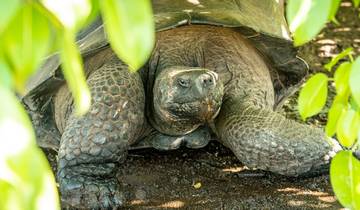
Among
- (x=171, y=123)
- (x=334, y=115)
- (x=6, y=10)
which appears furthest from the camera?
(x=171, y=123)

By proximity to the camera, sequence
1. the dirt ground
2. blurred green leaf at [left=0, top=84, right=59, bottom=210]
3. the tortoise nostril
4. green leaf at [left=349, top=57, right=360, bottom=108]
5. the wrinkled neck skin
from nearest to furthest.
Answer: blurred green leaf at [left=0, top=84, right=59, bottom=210] < green leaf at [left=349, top=57, right=360, bottom=108] < the tortoise nostril < the dirt ground < the wrinkled neck skin

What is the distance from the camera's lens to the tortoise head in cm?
291

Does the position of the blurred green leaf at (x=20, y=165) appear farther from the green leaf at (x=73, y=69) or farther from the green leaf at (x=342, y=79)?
the green leaf at (x=342, y=79)

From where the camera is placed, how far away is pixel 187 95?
116 inches

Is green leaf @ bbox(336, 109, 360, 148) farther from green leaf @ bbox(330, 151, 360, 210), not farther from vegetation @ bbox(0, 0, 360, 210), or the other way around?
vegetation @ bbox(0, 0, 360, 210)

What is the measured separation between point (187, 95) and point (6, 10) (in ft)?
7.72

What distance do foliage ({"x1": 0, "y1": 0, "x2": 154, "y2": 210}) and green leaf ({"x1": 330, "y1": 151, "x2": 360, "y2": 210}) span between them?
49cm

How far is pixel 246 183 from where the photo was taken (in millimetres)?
3354

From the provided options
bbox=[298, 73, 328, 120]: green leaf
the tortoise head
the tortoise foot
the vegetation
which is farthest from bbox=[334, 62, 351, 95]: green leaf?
the tortoise foot

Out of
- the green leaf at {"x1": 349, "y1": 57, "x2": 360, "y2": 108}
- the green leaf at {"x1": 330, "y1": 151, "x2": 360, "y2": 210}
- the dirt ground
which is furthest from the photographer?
the dirt ground

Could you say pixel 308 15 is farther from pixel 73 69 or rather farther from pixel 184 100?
pixel 184 100

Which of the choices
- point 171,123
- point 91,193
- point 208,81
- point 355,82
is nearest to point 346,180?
point 355,82

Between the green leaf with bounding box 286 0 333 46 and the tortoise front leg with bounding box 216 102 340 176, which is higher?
the green leaf with bounding box 286 0 333 46

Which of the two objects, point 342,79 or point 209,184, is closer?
point 342,79
